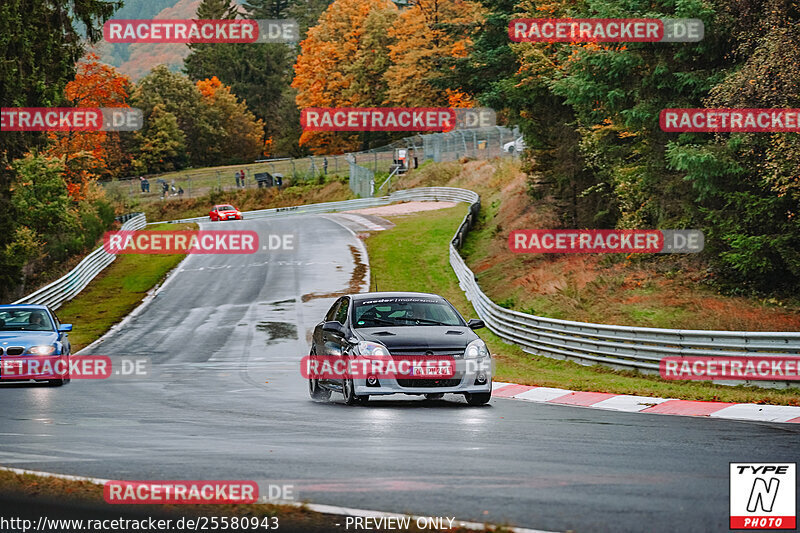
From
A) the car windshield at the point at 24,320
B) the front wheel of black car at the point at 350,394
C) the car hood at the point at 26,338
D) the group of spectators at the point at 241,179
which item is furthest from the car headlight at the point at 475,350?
the group of spectators at the point at 241,179

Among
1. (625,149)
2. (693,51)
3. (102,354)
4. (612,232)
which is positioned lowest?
(102,354)

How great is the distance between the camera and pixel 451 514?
21.6 feet

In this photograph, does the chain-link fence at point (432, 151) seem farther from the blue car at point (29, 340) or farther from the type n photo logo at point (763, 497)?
the type n photo logo at point (763, 497)

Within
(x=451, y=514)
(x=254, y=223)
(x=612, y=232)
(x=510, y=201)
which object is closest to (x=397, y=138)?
(x=254, y=223)

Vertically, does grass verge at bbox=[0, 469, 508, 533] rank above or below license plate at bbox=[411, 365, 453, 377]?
below

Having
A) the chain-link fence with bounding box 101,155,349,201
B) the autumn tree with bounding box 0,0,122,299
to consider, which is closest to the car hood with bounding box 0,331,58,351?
the autumn tree with bounding box 0,0,122,299

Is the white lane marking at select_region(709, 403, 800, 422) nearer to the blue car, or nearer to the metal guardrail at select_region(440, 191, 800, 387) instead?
the metal guardrail at select_region(440, 191, 800, 387)

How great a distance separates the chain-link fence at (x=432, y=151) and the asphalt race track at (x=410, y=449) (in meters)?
57.0

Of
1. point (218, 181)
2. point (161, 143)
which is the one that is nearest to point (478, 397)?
point (218, 181)

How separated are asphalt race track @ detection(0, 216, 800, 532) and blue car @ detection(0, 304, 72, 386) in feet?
2.10

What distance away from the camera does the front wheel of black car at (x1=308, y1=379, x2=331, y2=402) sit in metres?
15.2

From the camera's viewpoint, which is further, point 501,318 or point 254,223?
point 254,223

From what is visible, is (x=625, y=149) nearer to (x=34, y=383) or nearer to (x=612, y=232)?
(x=612, y=232)

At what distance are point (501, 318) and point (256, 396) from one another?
12.5m
